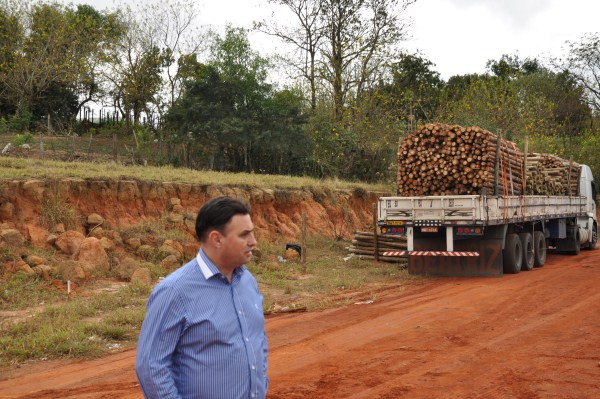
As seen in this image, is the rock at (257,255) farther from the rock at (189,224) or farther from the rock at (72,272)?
the rock at (72,272)

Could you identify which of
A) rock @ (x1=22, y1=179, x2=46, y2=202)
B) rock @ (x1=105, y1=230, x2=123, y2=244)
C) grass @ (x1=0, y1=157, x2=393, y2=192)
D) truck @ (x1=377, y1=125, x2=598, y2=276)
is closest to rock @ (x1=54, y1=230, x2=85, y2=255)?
rock @ (x1=105, y1=230, x2=123, y2=244)

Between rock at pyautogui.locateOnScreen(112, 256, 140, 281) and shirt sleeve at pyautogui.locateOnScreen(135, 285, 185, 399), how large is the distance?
1052cm

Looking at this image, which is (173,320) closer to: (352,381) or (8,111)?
(352,381)

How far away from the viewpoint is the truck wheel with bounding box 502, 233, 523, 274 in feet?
53.2

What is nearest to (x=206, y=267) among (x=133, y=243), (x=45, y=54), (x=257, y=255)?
(x=133, y=243)

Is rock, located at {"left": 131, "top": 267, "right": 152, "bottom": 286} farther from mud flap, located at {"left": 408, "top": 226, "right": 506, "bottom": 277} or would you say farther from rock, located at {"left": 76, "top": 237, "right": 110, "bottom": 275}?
mud flap, located at {"left": 408, "top": 226, "right": 506, "bottom": 277}

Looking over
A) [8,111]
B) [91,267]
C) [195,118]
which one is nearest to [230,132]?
[195,118]

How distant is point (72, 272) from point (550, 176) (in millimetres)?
14822

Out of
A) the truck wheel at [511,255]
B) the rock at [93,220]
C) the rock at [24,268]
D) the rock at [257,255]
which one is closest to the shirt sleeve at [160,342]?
the rock at [24,268]

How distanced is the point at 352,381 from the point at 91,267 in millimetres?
7525

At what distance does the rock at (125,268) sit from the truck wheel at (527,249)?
9.61 m

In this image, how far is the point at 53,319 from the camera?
32.8ft

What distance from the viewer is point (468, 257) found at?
16.0 meters

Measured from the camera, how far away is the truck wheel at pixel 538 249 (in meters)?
18.2
